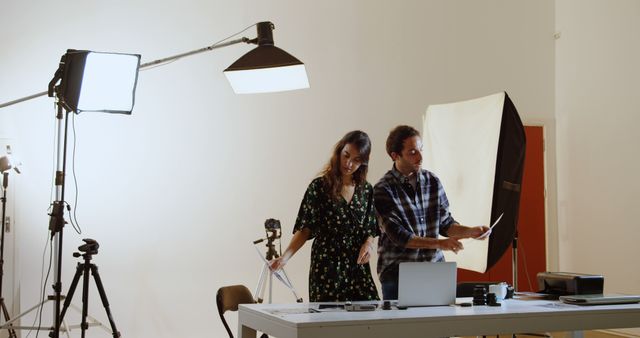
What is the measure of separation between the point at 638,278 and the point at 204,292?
3.61 meters

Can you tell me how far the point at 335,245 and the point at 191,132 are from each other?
122 inches

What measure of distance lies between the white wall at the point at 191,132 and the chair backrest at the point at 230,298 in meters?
2.18

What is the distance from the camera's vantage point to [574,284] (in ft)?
10.2

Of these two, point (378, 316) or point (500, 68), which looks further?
point (500, 68)

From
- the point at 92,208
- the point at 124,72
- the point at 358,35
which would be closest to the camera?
the point at 124,72

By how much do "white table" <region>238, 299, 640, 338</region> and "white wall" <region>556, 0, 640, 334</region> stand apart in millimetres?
3427

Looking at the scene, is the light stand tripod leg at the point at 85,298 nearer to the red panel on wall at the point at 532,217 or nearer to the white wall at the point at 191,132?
the white wall at the point at 191,132

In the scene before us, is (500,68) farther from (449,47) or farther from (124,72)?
(124,72)

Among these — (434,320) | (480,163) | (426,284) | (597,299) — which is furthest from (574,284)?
(480,163)

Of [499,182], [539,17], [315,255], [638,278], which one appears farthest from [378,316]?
[539,17]

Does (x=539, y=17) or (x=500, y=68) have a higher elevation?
(x=539, y=17)

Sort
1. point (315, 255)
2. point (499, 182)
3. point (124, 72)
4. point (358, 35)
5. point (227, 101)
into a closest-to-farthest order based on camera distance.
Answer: point (315, 255), point (124, 72), point (499, 182), point (227, 101), point (358, 35)

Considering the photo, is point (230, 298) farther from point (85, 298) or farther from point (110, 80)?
point (110, 80)

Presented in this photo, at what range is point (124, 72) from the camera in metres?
4.04
